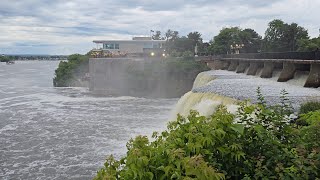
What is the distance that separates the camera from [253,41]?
8781 centimetres

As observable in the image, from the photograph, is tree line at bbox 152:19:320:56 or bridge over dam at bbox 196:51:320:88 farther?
tree line at bbox 152:19:320:56

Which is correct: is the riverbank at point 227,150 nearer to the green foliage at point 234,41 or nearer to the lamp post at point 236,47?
the green foliage at point 234,41

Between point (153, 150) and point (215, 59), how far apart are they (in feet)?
151

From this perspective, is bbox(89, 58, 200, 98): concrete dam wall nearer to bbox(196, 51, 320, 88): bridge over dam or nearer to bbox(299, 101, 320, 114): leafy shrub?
bbox(196, 51, 320, 88): bridge over dam

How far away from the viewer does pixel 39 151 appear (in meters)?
17.1

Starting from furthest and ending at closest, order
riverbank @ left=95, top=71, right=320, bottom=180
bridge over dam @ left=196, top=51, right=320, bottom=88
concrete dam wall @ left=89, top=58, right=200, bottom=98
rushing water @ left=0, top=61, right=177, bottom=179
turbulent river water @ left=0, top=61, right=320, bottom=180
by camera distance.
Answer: concrete dam wall @ left=89, top=58, right=200, bottom=98 → bridge over dam @ left=196, top=51, right=320, bottom=88 → turbulent river water @ left=0, top=61, right=320, bottom=180 → rushing water @ left=0, top=61, right=177, bottom=179 → riverbank @ left=95, top=71, right=320, bottom=180

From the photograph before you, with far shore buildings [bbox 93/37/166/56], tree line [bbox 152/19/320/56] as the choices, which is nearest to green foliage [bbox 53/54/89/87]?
far shore buildings [bbox 93/37/166/56]

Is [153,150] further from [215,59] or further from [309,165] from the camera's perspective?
[215,59]

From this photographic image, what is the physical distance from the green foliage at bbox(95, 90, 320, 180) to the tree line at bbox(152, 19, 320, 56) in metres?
50.0

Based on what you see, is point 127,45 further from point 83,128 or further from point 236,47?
point 83,128

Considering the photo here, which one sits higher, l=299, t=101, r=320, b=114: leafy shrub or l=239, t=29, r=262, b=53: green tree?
l=239, t=29, r=262, b=53: green tree

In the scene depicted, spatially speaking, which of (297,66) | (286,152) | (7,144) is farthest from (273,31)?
(286,152)

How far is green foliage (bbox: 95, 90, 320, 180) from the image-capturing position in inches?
140

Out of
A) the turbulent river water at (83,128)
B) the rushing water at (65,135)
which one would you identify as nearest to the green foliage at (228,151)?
the turbulent river water at (83,128)
